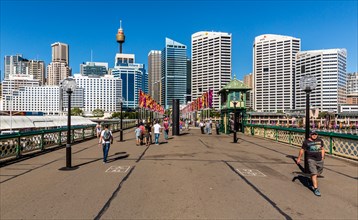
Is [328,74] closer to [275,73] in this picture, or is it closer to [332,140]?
[275,73]

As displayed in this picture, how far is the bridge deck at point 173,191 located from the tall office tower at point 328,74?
5313 inches

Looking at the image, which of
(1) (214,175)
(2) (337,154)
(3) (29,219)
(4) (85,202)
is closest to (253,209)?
(1) (214,175)

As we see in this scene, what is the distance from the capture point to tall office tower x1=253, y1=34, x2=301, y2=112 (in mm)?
155750

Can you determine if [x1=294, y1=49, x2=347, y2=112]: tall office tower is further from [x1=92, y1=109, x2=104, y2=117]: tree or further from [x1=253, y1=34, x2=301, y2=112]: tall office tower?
[x1=92, y1=109, x2=104, y2=117]: tree

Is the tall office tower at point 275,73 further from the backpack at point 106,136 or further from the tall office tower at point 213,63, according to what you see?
the backpack at point 106,136

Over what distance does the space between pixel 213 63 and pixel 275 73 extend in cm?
4278

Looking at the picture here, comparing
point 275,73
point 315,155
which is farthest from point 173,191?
point 275,73

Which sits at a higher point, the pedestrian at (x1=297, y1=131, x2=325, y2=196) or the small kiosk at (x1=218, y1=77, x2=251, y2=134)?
the small kiosk at (x1=218, y1=77, x2=251, y2=134)

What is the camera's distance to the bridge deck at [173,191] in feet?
18.7

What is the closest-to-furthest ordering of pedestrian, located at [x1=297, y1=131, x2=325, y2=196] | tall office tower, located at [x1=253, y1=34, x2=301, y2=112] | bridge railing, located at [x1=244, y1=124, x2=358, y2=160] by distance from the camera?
pedestrian, located at [x1=297, y1=131, x2=325, y2=196], bridge railing, located at [x1=244, y1=124, x2=358, y2=160], tall office tower, located at [x1=253, y1=34, x2=301, y2=112]

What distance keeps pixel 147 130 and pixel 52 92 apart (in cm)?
16821

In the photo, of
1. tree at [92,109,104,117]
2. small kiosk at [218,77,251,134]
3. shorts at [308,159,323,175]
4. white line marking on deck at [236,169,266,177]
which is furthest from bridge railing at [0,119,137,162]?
tree at [92,109,104,117]

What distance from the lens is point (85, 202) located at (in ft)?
20.6

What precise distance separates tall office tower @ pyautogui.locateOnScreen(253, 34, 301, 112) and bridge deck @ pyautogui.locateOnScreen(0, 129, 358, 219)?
512 feet
